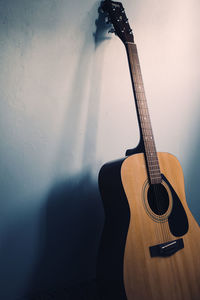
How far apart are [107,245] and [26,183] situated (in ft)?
1.39

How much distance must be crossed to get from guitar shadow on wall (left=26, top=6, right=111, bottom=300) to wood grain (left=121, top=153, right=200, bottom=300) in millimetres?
308

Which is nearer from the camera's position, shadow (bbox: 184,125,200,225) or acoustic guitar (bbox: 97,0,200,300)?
acoustic guitar (bbox: 97,0,200,300)

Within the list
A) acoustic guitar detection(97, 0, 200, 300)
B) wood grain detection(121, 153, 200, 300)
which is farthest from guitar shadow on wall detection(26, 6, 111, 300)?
wood grain detection(121, 153, 200, 300)

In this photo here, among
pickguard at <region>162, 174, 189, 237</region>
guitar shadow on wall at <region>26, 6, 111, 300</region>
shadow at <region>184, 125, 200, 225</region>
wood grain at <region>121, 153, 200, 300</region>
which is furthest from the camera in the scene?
shadow at <region>184, 125, 200, 225</region>

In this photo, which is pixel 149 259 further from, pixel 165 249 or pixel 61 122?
pixel 61 122

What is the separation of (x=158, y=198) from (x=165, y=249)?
19 centimetres

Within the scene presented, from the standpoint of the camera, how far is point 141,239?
0.81 m

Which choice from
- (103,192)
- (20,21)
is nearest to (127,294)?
(103,192)

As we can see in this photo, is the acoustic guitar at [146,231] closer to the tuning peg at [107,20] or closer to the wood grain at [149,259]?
the wood grain at [149,259]

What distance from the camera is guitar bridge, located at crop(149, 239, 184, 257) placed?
0.81 m

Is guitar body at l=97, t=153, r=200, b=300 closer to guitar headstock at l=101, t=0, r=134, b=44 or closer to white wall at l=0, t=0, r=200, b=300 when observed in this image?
white wall at l=0, t=0, r=200, b=300

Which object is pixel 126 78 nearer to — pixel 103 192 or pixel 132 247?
pixel 103 192

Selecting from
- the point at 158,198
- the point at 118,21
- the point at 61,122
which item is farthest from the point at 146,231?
the point at 118,21

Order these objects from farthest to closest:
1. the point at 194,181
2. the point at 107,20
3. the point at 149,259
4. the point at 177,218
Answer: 1. the point at 194,181
2. the point at 107,20
3. the point at 177,218
4. the point at 149,259
